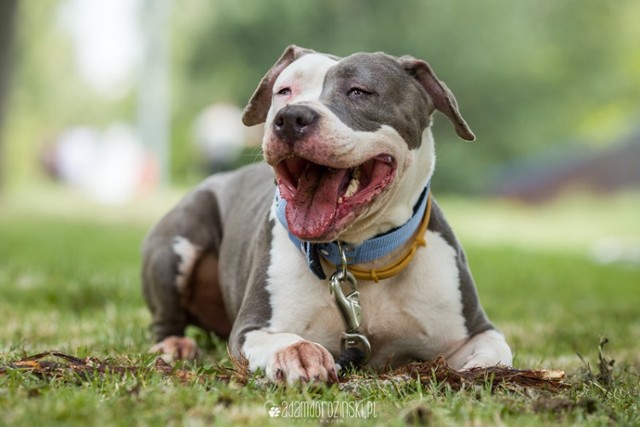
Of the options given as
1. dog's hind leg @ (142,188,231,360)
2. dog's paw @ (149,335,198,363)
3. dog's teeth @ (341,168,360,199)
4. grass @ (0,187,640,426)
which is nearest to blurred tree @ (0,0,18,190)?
grass @ (0,187,640,426)

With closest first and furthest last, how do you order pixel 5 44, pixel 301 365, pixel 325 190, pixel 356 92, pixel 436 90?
pixel 301 365, pixel 325 190, pixel 356 92, pixel 436 90, pixel 5 44

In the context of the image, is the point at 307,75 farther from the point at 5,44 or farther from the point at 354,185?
the point at 5,44

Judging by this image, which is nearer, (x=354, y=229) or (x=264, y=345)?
(x=264, y=345)

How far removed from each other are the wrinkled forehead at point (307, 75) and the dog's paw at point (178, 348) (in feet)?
4.35

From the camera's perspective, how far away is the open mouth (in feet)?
10.9

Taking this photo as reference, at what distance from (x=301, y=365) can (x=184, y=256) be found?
1.79 metres

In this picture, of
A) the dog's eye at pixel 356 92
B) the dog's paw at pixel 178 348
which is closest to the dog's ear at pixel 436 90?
the dog's eye at pixel 356 92

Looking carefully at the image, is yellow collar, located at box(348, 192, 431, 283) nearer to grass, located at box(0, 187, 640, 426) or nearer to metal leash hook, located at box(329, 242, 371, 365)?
metal leash hook, located at box(329, 242, 371, 365)

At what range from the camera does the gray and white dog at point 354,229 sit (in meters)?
3.29

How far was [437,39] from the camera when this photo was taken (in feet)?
103

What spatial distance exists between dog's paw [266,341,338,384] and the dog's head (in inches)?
15.7

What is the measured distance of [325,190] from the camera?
11.1 feet

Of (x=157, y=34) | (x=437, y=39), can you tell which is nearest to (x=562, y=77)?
(x=437, y=39)

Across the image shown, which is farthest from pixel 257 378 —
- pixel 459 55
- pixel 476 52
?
pixel 476 52
